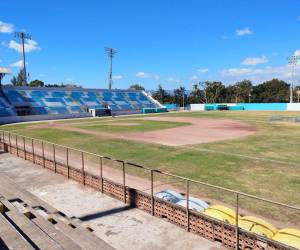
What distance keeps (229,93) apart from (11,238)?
136569 mm

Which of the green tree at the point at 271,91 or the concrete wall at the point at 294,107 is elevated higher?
the green tree at the point at 271,91

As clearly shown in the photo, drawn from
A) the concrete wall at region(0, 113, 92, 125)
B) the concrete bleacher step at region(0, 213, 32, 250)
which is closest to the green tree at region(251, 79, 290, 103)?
the concrete wall at region(0, 113, 92, 125)

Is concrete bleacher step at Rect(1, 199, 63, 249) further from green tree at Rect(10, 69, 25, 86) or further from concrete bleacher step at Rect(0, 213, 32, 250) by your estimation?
green tree at Rect(10, 69, 25, 86)

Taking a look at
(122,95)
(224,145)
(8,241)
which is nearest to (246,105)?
(122,95)

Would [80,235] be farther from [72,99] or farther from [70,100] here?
[72,99]

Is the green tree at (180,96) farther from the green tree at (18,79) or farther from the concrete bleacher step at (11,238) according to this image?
the concrete bleacher step at (11,238)

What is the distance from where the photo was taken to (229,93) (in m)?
137

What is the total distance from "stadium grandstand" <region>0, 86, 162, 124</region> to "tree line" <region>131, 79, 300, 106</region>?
116 ft

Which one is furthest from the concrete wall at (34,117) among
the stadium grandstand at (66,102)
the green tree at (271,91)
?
the green tree at (271,91)

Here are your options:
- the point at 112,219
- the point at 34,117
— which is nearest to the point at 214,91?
the point at 34,117

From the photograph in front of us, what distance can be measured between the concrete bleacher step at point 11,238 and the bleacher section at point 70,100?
63.0 m

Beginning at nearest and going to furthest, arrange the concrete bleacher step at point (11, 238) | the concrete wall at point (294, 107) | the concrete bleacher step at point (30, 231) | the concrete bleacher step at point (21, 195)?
the concrete bleacher step at point (11, 238) → the concrete bleacher step at point (30, 231) → the concrete bleacher step at point (21, 195) → the concrete wall at point (294, 107)

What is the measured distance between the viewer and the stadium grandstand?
233 ft

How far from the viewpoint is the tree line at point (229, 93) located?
5177 inches
